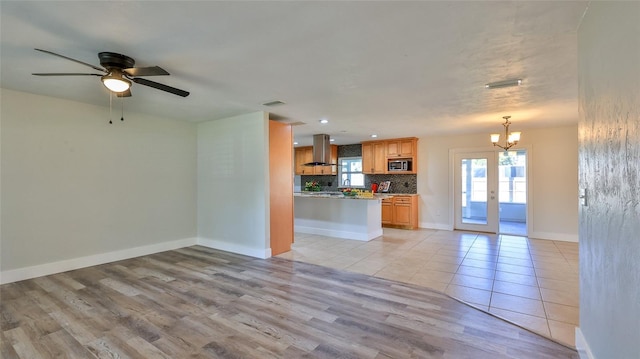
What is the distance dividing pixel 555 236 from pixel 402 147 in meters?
3.79

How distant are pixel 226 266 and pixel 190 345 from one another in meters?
2.06

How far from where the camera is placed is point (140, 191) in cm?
490

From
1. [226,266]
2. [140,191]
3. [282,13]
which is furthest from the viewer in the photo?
[140,191]

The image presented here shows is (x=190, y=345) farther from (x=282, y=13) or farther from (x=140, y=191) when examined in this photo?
(x=140, y=191)

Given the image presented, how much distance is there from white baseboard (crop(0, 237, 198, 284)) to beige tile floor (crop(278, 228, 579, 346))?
2225 mm

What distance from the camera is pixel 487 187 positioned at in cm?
678

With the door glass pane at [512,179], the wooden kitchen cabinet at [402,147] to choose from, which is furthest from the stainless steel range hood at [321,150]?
the door glass pane at [512,179]

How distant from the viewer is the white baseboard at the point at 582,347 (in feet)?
6.35

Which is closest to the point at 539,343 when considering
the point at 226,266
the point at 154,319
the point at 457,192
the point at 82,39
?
the point at 154,319

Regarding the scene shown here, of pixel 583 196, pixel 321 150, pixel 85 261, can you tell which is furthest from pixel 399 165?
pixel 85 261

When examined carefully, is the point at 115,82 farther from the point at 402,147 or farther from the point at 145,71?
the point at 402,147

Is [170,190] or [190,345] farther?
[170,190]

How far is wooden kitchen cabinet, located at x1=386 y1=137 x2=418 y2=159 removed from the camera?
7.63 meters

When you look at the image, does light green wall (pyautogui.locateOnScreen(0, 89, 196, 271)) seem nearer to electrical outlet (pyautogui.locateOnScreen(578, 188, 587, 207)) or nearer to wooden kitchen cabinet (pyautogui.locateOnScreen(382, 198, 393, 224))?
wooden kitchen cabinet (pyautogui.locateOnScreen(382, 198, 393, 224))
